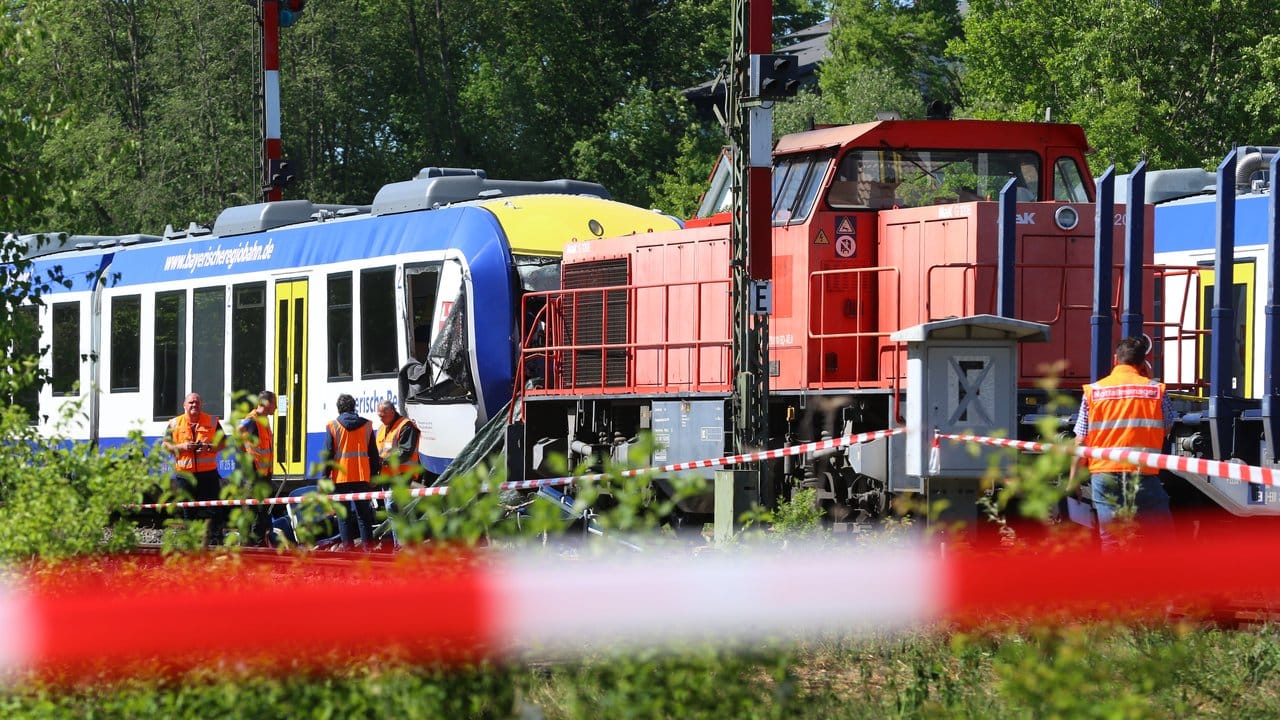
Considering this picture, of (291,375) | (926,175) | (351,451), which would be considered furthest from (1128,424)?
(291,375)

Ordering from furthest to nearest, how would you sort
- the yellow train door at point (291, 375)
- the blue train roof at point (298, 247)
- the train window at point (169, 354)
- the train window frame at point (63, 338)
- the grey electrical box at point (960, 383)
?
1. the train window frame at point (63, 338)
2. the train window at point (169, 354)
3. the yellow train door at point (291, 375)
4. the blue train roof at point (298, 247)
5. the grey electrical box at point (960, 383)

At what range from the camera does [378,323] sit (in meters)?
17.3

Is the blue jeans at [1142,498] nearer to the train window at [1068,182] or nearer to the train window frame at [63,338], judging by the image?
the train window at [1068,182]

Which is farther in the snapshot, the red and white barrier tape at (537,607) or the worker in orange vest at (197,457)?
the worker in orange vest at (197,457)

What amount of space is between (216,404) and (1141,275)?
11064mm

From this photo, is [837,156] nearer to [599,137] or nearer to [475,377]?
[475,377]

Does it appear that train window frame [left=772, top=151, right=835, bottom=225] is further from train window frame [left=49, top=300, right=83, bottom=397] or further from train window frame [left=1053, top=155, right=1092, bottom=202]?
train window frame [left=49, top=300, right=83, bottom=397]

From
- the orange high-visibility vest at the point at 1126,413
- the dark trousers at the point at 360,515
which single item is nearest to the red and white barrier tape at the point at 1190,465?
the orange high-visibility vest at the point at 1126,413

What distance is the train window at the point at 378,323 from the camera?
1714 centimetres

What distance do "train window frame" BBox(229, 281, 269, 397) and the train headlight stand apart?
9219 millimetres

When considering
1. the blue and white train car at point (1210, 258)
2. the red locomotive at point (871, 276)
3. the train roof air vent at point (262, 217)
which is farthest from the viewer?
the train roof air vent at point (262, 217)

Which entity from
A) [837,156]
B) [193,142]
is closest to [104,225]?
[193,142]

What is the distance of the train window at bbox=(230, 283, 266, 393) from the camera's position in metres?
18.8

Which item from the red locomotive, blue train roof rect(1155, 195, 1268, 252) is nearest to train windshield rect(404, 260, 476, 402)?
the red locomotive
